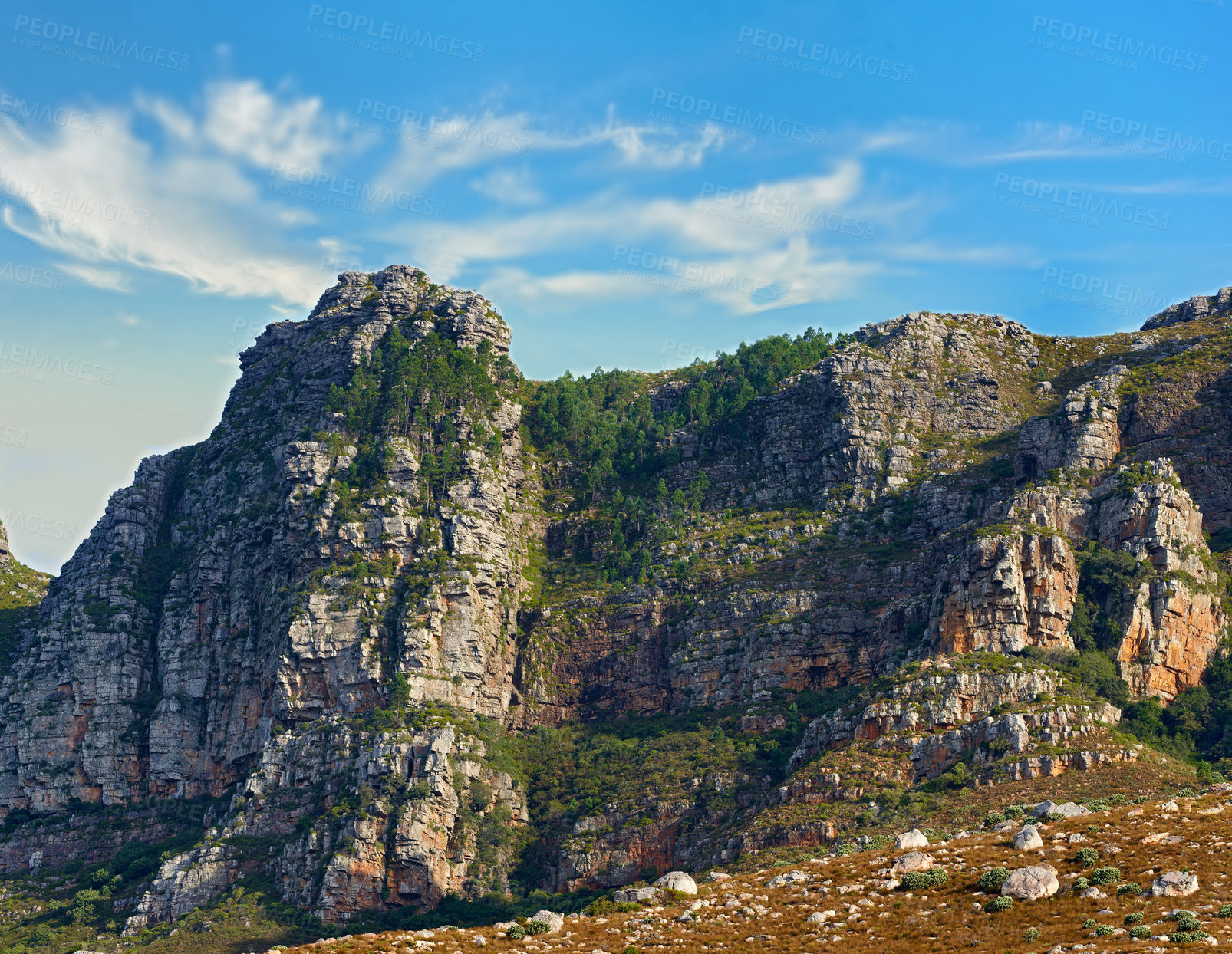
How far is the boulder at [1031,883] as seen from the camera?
6281 cm

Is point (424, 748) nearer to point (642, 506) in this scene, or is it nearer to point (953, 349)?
point (642, 506)

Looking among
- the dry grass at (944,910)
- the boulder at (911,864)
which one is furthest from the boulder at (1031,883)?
the boulder at (911,864)

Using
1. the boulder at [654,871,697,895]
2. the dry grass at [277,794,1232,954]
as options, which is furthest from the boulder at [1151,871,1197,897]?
the boulder at [654,871,697,895]

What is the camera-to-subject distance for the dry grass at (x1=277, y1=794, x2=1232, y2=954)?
58.6 metres

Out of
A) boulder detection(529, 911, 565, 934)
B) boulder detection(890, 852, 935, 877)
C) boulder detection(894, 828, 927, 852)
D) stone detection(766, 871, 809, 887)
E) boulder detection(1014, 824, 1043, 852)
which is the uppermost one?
boulder detection(1014, 824, 1043, 852)

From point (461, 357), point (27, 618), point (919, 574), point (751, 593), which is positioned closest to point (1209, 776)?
point (919, 574)

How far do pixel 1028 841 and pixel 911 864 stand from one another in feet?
21.1

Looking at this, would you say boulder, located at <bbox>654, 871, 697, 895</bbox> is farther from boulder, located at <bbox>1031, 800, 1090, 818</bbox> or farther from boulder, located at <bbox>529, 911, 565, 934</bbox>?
boulder, located at <bbox>1031, 800, 1090, 818</bbox>

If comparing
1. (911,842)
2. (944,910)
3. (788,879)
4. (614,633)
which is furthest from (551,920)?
(614,633)

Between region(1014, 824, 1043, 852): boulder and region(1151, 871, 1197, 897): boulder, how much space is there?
10247 mm

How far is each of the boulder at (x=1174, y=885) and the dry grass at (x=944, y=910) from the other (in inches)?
16.8

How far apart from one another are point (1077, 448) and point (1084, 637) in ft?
92.6

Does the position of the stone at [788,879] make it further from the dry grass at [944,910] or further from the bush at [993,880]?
the bush at [993,880]

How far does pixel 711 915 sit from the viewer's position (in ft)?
230
